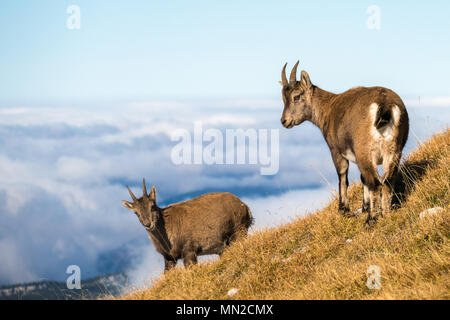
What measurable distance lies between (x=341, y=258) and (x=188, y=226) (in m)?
4.66

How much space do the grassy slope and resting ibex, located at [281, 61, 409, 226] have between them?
0.57 metres

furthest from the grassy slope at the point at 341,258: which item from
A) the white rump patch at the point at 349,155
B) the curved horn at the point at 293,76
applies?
the curved horn at the point at 293,76

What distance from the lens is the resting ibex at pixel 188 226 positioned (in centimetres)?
1186

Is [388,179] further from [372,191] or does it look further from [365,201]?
[365,201]

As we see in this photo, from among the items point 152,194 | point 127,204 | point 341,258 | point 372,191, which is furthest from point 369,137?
point 127,204

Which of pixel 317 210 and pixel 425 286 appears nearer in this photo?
pixel 425 286

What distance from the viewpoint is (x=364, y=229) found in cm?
985

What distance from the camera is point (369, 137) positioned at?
930 centimetres

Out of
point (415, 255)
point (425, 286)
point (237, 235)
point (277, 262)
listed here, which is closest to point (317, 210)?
point (237, 235)

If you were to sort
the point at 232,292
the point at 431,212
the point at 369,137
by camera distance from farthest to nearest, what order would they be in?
the point at 369,137, the point at 431,212, the point at 232,292

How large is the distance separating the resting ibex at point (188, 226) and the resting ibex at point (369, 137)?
299 cm

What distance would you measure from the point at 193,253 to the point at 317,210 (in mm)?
3372

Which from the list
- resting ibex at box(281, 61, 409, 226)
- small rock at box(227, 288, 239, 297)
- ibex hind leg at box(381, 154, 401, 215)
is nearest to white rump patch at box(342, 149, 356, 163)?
resting ibex at box(281, 61, 409, 226)
